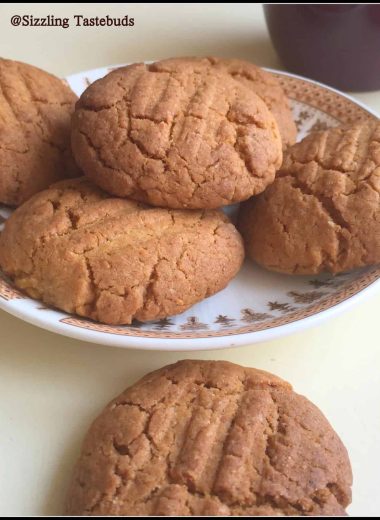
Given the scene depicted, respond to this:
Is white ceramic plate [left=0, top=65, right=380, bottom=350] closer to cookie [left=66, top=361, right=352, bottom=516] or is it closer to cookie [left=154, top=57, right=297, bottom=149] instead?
cookie [left=66, top=361, right=352, bottom=516]

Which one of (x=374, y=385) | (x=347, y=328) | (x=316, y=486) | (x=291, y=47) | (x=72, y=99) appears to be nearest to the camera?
(x=316, y=486)

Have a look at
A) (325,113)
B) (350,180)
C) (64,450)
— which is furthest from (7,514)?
(325,113)

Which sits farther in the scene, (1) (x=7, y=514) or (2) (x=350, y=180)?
(2) (x=350, y=180)

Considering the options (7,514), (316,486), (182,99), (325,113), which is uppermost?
(182,99)

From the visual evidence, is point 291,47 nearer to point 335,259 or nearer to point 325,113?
point 325,113

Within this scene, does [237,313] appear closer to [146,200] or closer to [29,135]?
[146,200]

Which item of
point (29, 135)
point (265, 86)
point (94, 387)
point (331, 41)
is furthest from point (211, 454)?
point (331, 41)

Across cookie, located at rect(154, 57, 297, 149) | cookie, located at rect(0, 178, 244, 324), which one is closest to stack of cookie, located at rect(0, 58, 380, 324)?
cookie, located at rect(0, 178, 244, 324)
